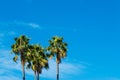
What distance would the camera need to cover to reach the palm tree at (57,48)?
103 m

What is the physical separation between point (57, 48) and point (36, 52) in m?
5.96

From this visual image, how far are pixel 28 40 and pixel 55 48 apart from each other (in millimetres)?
6541

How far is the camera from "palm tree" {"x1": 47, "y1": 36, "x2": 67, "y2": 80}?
339ft

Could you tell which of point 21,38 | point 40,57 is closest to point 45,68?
point 40,57

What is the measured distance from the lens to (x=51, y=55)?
10306cm

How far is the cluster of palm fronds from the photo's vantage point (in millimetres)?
99875

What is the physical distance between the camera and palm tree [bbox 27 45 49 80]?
9956cm

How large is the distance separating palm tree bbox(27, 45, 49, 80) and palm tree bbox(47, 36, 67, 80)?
310 centimetres

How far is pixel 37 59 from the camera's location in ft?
327

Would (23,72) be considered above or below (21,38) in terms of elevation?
below

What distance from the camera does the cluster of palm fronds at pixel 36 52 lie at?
99.9 meters

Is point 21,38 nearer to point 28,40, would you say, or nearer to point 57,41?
point 28,40

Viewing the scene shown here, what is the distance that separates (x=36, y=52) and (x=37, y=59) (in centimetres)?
199

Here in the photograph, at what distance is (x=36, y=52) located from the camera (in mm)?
A: 100812
